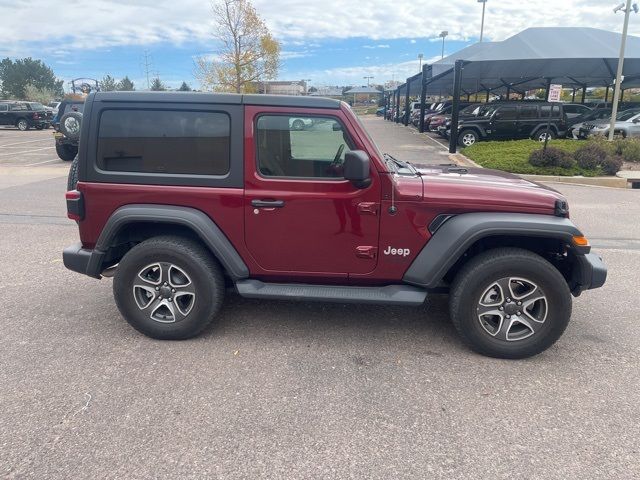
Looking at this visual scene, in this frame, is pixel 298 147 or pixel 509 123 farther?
pixel 509 123

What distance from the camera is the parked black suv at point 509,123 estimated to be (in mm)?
18562

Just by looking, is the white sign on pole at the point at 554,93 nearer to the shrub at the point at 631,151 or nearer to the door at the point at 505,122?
the shrub at the point at 631,151

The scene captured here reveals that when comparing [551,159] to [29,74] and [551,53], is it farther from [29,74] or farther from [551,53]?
[29,74]

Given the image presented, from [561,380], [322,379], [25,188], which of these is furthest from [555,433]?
[25,188]

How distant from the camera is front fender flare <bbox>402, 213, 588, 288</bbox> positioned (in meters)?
3.22

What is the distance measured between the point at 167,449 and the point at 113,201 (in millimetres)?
1884

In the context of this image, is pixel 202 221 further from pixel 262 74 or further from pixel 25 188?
pixel 262 74

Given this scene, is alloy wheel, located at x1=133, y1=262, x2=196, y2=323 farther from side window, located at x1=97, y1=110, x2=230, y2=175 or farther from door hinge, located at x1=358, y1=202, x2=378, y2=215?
door hinge, located at x1=358, y1=202, x2=378, y2=215

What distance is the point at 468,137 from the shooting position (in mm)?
18984

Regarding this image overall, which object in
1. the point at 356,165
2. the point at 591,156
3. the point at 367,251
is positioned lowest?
the point at 367,251

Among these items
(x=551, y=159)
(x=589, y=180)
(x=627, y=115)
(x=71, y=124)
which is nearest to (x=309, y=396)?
(x=71, y=124)

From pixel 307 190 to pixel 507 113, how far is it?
57.5ft

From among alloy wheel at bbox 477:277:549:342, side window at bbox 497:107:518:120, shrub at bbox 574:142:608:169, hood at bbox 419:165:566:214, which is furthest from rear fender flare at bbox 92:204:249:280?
side window at bbox 497:107:518:120

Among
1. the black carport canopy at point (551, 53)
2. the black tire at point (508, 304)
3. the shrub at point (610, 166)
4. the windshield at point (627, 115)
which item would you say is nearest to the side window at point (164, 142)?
the black tire at point (508, 304)
